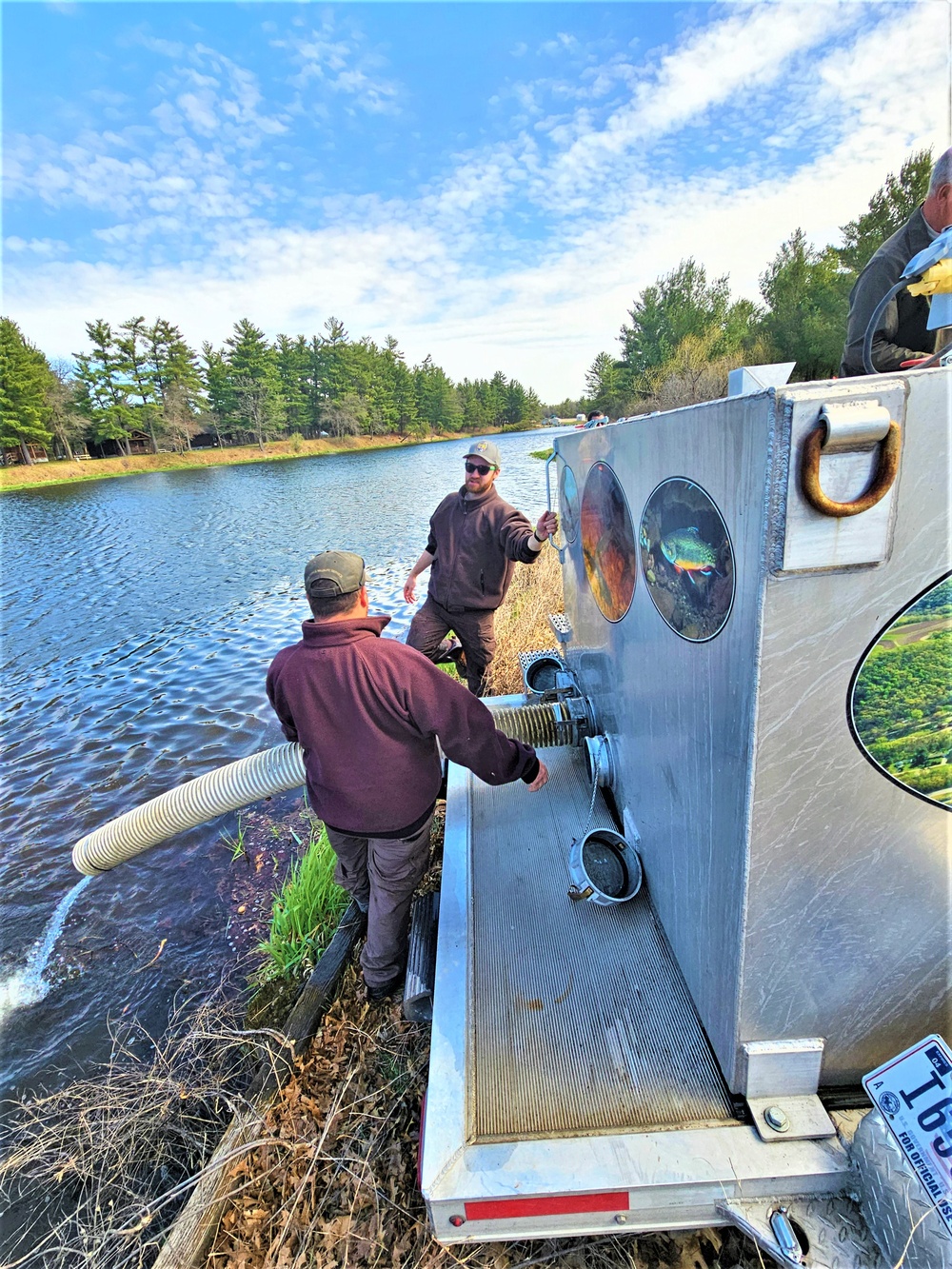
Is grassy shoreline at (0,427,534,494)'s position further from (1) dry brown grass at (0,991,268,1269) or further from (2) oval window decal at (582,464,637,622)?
(2) oval window decal at (582,464,637,622)

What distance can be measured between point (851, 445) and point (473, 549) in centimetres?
385

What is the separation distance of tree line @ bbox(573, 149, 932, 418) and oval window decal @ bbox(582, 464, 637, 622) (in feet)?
80.9

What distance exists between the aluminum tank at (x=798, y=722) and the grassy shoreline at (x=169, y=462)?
48.5m

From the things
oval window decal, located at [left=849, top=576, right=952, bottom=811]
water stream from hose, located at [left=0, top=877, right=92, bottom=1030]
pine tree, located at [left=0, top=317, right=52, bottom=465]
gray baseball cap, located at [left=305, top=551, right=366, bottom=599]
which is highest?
pine tree, located at [left=0, top=317, right=52, bottom=465]

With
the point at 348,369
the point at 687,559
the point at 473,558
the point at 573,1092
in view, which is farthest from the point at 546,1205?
the point at 348,369

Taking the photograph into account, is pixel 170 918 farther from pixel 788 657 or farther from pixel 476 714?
pixel 788 657

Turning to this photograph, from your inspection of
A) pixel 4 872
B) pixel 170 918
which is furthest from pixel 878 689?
pixel 4 872

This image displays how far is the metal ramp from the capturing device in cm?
169

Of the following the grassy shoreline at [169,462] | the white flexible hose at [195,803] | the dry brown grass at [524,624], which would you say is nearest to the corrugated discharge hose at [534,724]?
the white flexible hose at [195,803]

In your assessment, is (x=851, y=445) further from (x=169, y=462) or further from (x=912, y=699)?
(x=169, y=462)

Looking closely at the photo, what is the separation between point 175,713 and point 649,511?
25.1ft

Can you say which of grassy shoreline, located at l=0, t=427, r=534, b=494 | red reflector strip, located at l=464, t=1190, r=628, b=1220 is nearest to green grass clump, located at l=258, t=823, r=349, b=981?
red reflector strip, located at l=464, t=1190, r=628, b=1220

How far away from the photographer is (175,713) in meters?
7.95

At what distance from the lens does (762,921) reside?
4.83ft
